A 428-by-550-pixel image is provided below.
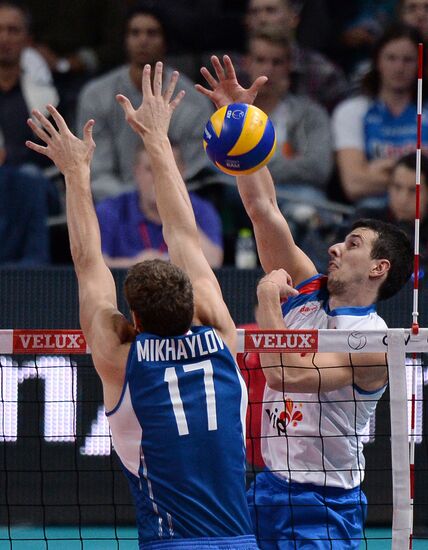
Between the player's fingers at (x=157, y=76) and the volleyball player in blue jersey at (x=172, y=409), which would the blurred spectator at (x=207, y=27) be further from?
the volleyball player in blue jersey at (x=172, y=409)

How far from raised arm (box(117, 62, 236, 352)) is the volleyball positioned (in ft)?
1.98

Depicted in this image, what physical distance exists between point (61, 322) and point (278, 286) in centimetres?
371

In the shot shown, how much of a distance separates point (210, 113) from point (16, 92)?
1.95m

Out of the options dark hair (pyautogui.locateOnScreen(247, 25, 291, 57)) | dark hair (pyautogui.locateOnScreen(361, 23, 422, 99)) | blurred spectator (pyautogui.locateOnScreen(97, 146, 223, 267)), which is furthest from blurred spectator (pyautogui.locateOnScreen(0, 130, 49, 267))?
dark hair (pyautogui.locateOnScreen(361, 23, 422, 99))

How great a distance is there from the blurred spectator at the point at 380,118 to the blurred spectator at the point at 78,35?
278 cm

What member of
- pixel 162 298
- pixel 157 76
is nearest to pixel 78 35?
pixel 157 76

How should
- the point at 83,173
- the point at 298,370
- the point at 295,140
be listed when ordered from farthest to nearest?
the point at 295,140, the point at 298,370, the point at 83,173

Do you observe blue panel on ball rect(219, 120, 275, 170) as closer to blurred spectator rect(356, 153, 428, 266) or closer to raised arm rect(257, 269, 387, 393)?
raised arm rect(257, 269, 387, 393)

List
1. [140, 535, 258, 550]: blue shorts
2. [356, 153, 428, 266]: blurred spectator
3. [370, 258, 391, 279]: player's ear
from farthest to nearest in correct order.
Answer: [356, 153, 428, 266]: blurred spectator < [370, 258, 391, 279]: player's ear < [140, 535, 258, 550]: blue shorts

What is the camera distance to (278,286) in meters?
5.50

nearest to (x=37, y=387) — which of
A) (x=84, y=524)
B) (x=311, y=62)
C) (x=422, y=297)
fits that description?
(x=84, y=524)

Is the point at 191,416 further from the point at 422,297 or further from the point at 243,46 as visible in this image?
the point at 243,46

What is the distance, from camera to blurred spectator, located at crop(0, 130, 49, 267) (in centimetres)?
980

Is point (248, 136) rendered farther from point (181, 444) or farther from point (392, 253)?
point (181, 444)
